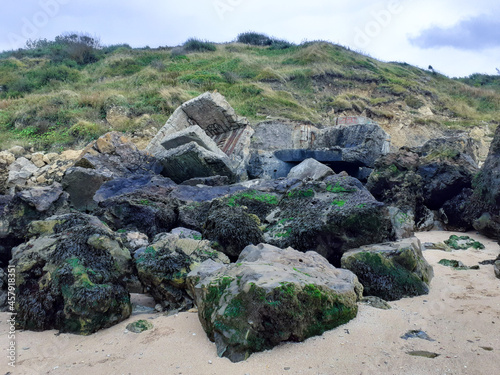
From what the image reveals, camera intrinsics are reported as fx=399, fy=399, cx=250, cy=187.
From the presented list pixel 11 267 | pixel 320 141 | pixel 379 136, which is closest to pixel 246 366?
pixel 11 267

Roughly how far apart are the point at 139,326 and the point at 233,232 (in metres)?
1.54

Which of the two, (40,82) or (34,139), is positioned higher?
(40,82)

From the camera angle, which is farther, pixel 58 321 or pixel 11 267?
pixel 11 267

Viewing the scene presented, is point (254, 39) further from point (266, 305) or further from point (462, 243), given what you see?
point (266, 305)

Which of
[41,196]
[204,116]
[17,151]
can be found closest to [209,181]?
[41,196]

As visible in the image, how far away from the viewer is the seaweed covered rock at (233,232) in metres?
4.27

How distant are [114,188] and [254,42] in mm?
33601

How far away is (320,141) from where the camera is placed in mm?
10750

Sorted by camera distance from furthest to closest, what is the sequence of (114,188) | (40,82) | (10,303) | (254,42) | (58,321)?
(254,42) < (40,82) < (114,188) < (10,303) < (58,321)

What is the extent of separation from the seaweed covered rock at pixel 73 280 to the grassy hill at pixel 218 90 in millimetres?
9584

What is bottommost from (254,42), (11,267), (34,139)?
(11,267)

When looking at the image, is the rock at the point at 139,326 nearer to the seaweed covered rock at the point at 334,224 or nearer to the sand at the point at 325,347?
the sand at the point at 325,347

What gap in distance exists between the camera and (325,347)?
2.49m

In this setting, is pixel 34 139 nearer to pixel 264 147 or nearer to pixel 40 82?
pixel 264 147
